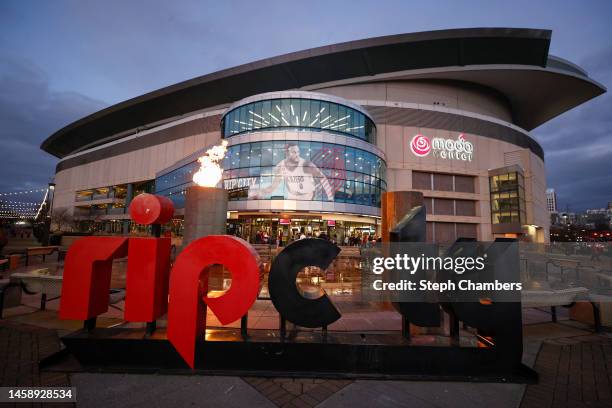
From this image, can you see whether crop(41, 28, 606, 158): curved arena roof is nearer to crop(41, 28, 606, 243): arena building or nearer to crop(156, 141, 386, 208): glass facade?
crop(41, 28, 606, 243): arena building

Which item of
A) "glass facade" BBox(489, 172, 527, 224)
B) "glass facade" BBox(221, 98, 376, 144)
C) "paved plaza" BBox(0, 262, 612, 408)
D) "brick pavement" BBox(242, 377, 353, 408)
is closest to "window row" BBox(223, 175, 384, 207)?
"glass facade" BBox(221, 98, 376, 144)

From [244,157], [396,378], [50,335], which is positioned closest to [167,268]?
[50,335]

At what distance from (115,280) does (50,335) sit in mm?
6411

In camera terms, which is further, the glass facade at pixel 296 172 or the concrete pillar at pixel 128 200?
the concrete pillar at pixel 128 200

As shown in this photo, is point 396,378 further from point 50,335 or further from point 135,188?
point 135,188

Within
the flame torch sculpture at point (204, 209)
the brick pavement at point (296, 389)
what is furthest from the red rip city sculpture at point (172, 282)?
the flame torch sculpture at point (204, 209)

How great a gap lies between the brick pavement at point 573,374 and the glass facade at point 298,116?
108 ft

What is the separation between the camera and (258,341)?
471 centimetres

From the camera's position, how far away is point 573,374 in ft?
15.3

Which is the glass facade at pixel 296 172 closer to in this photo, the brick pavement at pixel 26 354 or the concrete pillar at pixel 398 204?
the concrete pillar at pixel 398 204

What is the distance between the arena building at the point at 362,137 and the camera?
35.2 m

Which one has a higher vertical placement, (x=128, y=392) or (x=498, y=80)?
(x=498, y=80)

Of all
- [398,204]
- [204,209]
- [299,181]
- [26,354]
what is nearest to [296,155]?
[299,181]

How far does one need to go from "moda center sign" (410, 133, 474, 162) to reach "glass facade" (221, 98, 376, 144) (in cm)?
1114
